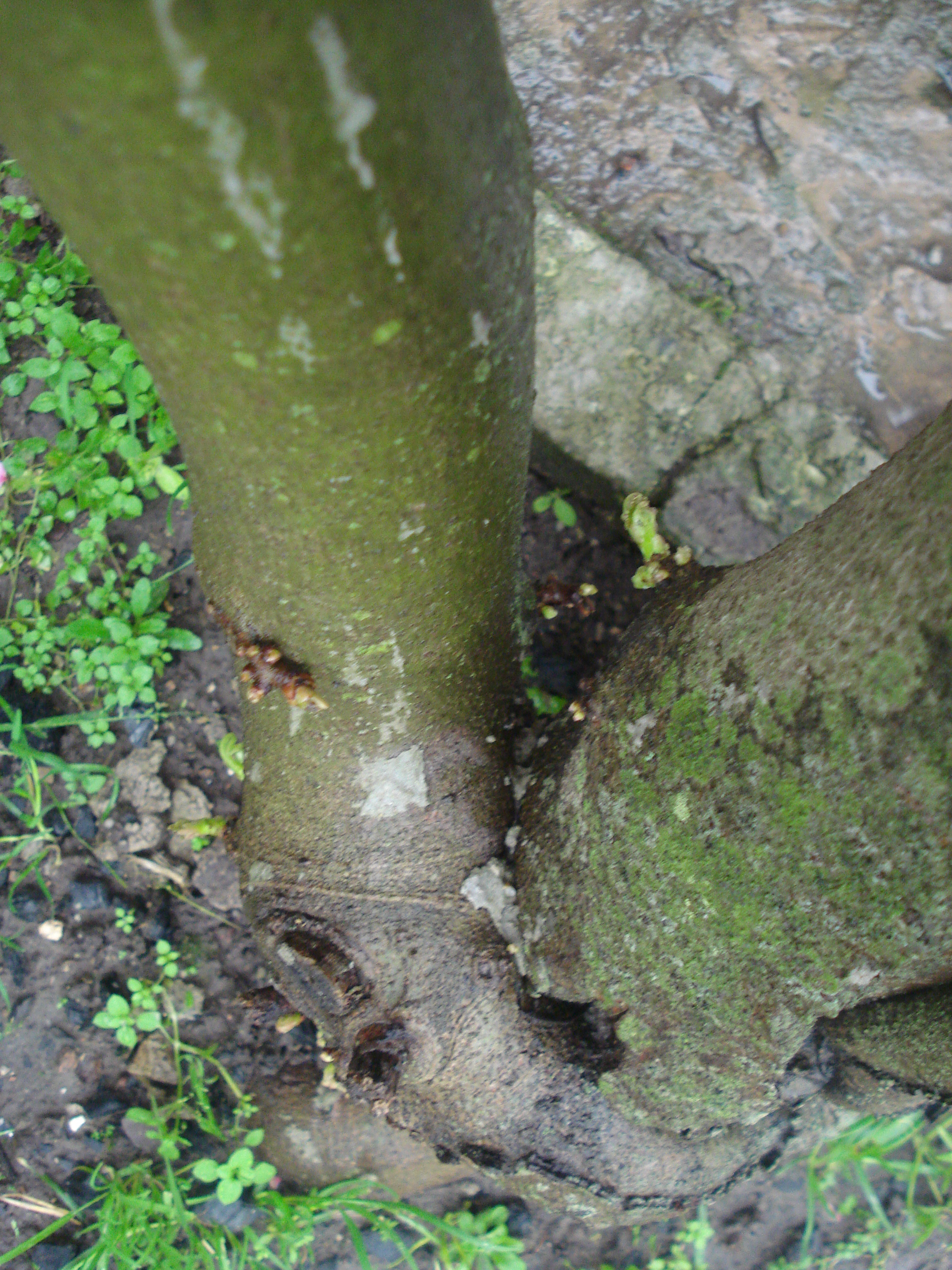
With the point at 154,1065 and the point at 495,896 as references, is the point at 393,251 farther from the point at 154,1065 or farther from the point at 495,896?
the point at 154,1065

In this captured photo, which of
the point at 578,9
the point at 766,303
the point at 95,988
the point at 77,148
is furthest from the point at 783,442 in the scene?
the point at 95,988

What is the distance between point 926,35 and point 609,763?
1.86m

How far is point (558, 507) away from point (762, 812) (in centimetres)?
142

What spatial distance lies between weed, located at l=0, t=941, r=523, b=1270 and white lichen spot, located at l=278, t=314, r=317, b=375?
1.90 metres

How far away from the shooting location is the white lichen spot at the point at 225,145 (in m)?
0.52

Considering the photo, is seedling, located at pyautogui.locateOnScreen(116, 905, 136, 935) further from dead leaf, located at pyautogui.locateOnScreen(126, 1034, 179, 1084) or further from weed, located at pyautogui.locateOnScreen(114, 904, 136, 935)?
dead leaf, located at pyautogui.locateOnScreen(126, 1034, 179, 1084)

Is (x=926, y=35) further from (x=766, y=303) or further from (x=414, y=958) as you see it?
(x=414, y=958)

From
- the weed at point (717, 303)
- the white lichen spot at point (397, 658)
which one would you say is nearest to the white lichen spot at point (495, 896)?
the white lichen spot at point (397, 658)

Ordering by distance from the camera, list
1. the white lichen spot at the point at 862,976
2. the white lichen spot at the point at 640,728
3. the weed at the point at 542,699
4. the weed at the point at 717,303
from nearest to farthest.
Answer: the white lichen spot at the point at 862,976
the white lichen spot at the point at 640,728
the weed at the point at 542,699
the weed at the point at 717,303

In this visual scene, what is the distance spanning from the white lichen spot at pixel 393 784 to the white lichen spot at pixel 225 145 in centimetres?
91

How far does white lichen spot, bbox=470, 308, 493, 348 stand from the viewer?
833 millimetres

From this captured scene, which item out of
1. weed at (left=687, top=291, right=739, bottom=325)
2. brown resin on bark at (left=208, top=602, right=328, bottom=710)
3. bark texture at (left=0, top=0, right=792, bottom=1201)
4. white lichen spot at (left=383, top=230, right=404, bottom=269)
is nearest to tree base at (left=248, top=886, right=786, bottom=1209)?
bark texture at (left=0, top=0, right=792, bottom=1201)

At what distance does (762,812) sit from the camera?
0.96 metres

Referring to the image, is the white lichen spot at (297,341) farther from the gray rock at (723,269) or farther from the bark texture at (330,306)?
the gray rock at (723,269)
